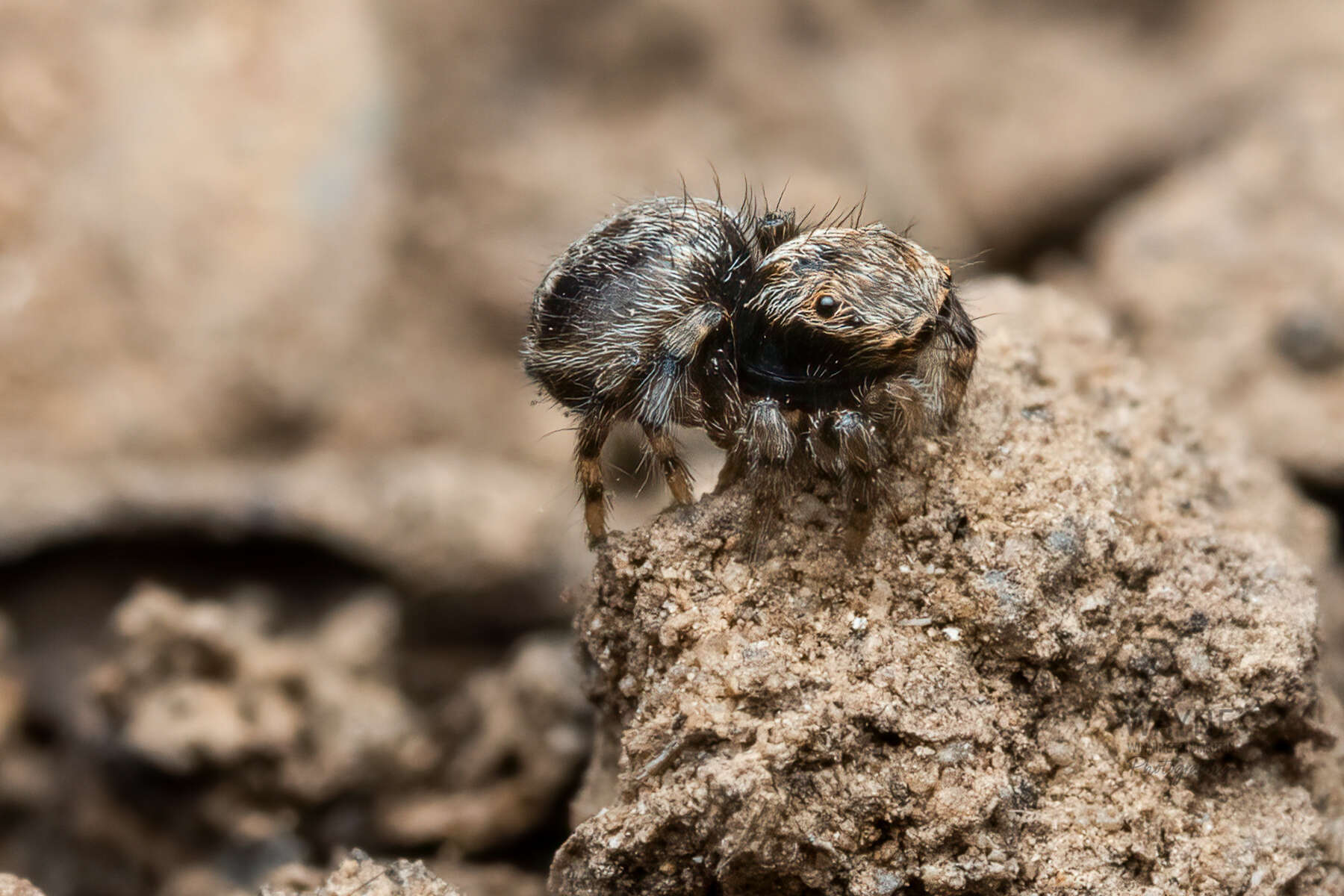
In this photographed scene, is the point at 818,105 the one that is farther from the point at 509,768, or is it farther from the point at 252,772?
the point at 252,772

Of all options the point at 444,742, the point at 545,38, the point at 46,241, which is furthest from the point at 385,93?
the point at 444,742

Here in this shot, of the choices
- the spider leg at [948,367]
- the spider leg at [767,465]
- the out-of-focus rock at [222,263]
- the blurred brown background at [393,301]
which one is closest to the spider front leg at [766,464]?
the spider leg at [767,465]

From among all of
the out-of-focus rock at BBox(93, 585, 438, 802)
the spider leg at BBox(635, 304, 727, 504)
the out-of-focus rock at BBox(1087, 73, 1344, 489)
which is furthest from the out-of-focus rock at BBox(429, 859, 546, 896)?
the out-of-focus rock at BBox(1087, 73, 1344, 489)

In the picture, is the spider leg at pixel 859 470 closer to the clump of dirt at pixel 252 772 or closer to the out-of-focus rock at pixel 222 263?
the clump of dirt at pixel 252 772

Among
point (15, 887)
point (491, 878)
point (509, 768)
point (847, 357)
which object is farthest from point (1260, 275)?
point (15, 887)

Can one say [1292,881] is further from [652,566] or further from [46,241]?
[46,241]

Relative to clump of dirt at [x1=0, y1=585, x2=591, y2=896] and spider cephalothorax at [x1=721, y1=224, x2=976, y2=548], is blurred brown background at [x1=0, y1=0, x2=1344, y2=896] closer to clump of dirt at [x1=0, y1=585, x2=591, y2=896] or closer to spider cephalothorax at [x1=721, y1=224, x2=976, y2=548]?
clump of dirt at [x1=0, y1=585, x2=591, y2=896]

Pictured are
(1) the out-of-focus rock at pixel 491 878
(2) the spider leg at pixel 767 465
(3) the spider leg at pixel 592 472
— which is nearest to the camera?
(2) the spider leg at pixel 767 465

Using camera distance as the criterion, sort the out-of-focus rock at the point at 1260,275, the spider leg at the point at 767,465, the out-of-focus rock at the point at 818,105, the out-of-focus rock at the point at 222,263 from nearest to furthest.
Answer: the spider leg at the point at 767,465, the out-of-focus rock at the point at 1260,275, the out-of-focus rock at the point at 222,263, the out-of-focus rock at the point at 818,105
